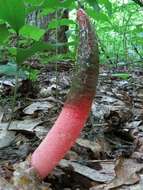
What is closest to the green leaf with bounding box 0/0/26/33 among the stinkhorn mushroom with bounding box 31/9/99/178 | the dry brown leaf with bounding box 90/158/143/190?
the stinkhorn mushroom with bounding box 31/9/99/178

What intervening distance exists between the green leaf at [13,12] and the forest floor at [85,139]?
2.23ft

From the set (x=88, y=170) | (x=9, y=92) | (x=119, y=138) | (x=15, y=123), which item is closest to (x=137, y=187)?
(x=88, y=170)

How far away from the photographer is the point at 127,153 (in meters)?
2.26

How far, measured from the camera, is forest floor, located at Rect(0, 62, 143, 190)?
184cm

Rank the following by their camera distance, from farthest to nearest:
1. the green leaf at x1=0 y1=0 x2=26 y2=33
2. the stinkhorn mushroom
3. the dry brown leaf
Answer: the green leaf at x1=0 y1=0 x2=26 y2=33 < the dry brown leaf < the stinkhorn mushroom

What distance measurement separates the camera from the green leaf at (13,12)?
6.57 feet

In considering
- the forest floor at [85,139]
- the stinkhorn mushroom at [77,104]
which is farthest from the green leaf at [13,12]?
the forest floor at [85,139]

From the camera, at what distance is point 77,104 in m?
1.69

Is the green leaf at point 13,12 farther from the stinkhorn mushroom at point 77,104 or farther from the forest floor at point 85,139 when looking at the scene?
the forest floor at point 85,139

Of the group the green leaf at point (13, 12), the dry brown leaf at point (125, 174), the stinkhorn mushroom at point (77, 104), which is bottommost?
the dry brown leaf at point (125, 174)

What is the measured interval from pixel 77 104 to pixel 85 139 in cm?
82

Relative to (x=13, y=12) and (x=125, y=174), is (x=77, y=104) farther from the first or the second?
(x=13, y=12)

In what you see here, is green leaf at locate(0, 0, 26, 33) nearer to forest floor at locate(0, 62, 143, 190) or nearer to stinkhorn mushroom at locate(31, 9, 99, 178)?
stinkhorn mushroom at locate(31, 9, 99, 178)

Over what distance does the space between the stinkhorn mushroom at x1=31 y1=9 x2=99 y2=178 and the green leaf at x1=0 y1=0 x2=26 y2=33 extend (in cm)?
47
